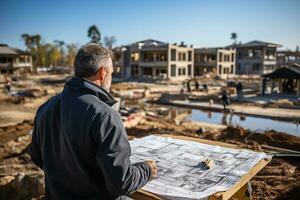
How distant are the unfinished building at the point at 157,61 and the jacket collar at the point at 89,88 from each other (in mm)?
49198

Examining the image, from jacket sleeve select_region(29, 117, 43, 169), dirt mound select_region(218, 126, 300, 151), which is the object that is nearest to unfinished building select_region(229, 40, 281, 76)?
dirt mound select_region(218, 126, 300, 151)

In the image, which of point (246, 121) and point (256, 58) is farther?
point (256, 58)

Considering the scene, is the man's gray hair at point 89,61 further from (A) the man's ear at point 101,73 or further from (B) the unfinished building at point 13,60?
(B) the unfinished building at point 13,60

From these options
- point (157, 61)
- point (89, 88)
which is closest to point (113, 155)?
point (89, 88)

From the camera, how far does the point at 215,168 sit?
333 cm

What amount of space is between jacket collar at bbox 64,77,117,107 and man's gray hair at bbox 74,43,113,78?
7cm

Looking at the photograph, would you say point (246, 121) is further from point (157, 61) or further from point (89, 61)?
point (157, 61)

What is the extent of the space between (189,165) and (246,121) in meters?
16.7

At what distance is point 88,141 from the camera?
2.21 meters

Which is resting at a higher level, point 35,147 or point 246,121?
point 35,147

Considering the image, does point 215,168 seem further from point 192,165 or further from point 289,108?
point 289,108

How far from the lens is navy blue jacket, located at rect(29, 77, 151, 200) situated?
7.06 ft

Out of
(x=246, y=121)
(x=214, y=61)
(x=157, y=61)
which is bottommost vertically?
(x=246, y=121)

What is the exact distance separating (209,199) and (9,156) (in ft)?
29.6
